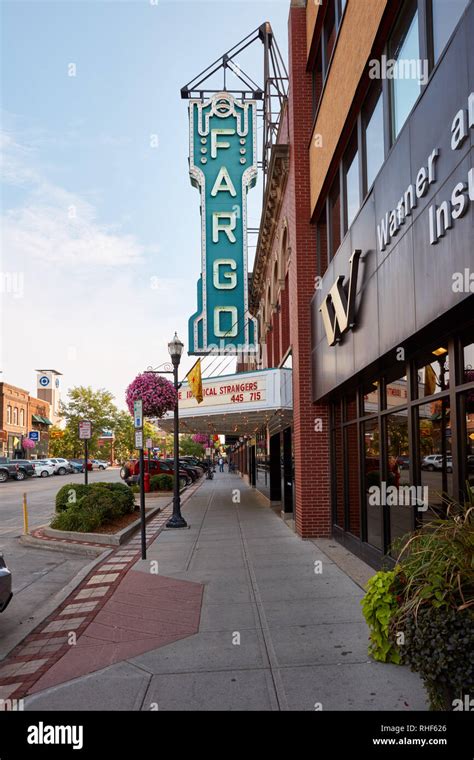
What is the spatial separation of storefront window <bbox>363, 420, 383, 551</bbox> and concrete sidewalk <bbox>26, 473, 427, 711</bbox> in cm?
78

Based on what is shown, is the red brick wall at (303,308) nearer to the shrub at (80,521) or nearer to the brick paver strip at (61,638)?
the brick paver strip at (61,638)

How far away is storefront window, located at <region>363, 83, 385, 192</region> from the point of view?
815 cm

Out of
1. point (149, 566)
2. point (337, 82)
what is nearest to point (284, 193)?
point (337, 82)

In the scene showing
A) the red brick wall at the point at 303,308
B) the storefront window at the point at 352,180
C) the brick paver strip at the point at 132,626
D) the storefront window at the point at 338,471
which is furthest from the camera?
the red brick wall at the point at 303,308

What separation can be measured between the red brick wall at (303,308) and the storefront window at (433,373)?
5.71 m

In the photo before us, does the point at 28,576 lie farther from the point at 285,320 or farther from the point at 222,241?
the point at 222,241

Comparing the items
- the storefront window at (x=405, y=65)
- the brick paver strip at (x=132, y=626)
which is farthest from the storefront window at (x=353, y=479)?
the storefront window at (x=405, y=65)

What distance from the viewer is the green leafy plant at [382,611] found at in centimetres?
505

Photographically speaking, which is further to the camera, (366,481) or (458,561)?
(366,481)

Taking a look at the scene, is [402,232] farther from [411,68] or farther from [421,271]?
[411,68]

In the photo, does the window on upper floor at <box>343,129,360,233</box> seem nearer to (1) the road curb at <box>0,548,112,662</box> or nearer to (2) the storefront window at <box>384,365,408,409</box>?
(2) the storefront window at <box>384,365,408,409</box>

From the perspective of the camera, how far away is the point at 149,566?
33.4 feet

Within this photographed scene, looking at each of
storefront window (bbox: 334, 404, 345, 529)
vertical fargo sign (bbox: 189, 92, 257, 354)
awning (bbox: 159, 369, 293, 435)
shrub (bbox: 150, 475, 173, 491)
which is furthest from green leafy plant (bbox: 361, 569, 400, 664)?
shrub (bbox: 150, 475, 173, 491)
